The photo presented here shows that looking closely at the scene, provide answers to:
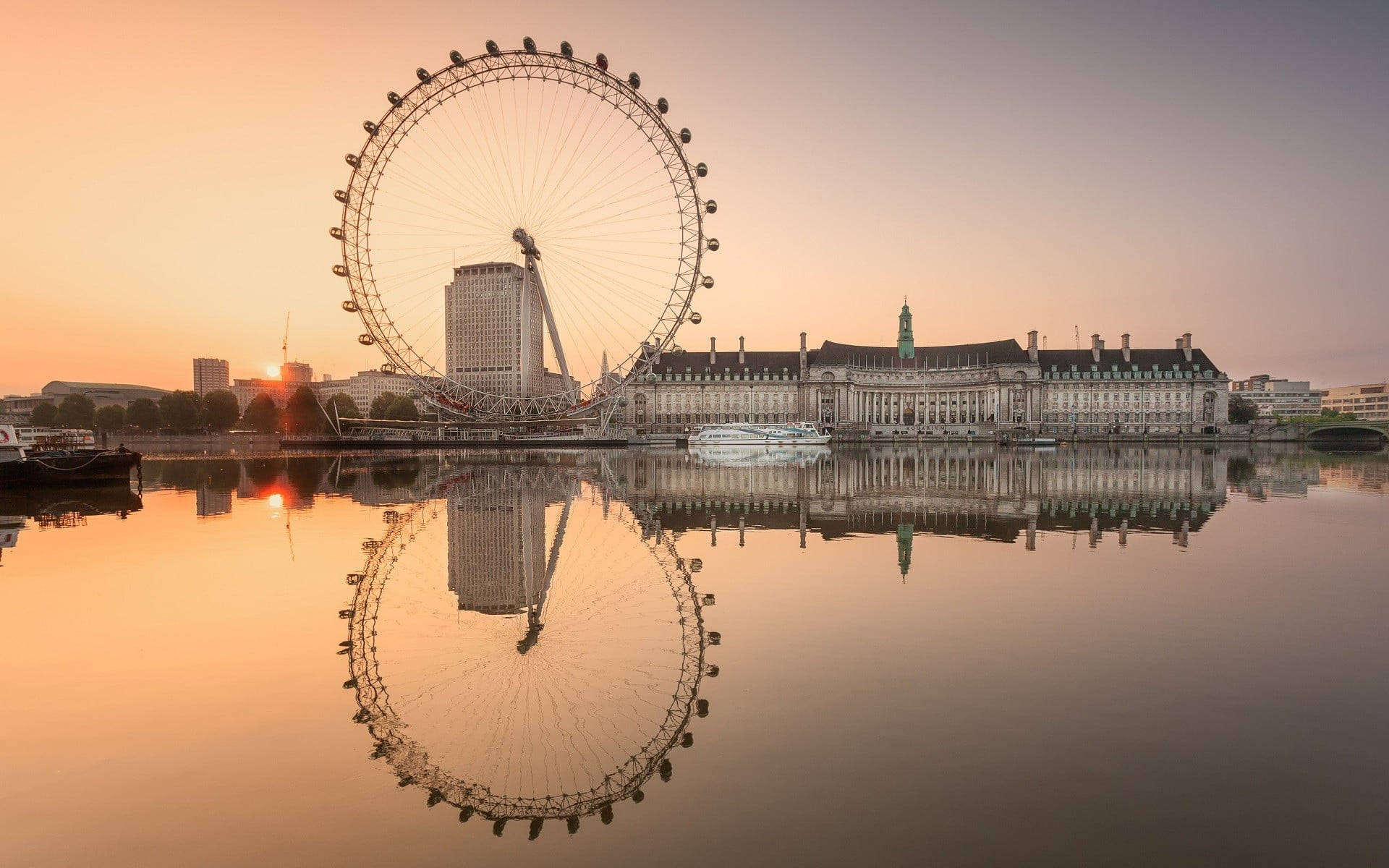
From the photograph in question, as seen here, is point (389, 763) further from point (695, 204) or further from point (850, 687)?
point (695, 204)

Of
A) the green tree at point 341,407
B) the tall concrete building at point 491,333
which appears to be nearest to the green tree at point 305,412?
the green tree at point 341,407

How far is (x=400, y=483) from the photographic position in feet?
119

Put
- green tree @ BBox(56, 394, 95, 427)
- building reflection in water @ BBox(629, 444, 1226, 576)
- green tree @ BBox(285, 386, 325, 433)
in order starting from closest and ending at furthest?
building reflection in water @ BBox(629, 444, 1226, 576), green tree @ BBox(285, 386, 325, 433), green tree @ BBox(56, 394, 95, 427)

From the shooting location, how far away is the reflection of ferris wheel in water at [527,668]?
21.6 feet

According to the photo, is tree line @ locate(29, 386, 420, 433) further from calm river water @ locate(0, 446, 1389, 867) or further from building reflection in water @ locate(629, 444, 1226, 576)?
calm river water @ locate(0, 446, 1389, 867)

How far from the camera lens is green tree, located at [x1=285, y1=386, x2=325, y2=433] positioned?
112 m

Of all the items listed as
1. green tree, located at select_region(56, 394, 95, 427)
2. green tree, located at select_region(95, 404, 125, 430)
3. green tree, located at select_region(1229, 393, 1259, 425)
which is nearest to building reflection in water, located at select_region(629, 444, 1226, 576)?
green tree, located at select_region(1229, 393, 1259, 425)

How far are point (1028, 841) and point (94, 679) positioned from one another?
10818 millimetres

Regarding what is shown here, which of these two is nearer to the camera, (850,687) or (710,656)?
(850,687)

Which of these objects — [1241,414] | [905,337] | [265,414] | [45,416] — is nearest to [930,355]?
[905,337]

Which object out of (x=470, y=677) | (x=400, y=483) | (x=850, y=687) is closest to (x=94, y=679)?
(x=470, y=677)

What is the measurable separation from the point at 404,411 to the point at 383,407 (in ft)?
26.5

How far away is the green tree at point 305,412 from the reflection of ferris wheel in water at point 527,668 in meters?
110

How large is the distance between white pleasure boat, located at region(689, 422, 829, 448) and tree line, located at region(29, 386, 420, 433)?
6462 centimetres
